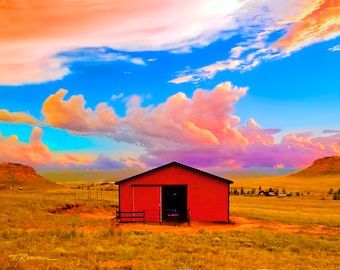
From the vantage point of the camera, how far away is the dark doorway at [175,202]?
36.4 m

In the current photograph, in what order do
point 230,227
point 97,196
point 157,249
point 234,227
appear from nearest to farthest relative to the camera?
point 157,249, point 234,227, point 230,227, point 97,196

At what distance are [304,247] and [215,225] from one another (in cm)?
1225

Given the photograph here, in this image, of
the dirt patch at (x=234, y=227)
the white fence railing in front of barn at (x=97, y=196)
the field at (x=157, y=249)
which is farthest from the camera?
the white fence railing in front of barn at (x=97, y=196)

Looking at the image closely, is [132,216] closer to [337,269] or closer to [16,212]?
[16,212]

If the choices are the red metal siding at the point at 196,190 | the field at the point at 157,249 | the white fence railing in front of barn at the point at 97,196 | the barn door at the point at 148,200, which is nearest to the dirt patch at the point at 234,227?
the field at the point at 157,249

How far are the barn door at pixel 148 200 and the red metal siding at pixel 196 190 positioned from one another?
0.17 meters

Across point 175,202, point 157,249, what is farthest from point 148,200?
point 157,249

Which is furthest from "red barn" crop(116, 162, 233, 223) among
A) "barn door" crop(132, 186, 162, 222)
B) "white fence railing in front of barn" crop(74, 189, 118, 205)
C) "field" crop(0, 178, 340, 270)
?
"white fence railing in front of barn" crop(74, 189, 118, 205)

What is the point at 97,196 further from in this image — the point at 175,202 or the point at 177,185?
the point at 177,185

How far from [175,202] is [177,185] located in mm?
5714

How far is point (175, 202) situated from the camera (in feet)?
136

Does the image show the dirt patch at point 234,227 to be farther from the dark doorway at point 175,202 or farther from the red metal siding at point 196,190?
the dark doorway at point 175,202

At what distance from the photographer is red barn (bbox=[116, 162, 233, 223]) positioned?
35.9 metres

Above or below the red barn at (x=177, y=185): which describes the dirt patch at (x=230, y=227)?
below
